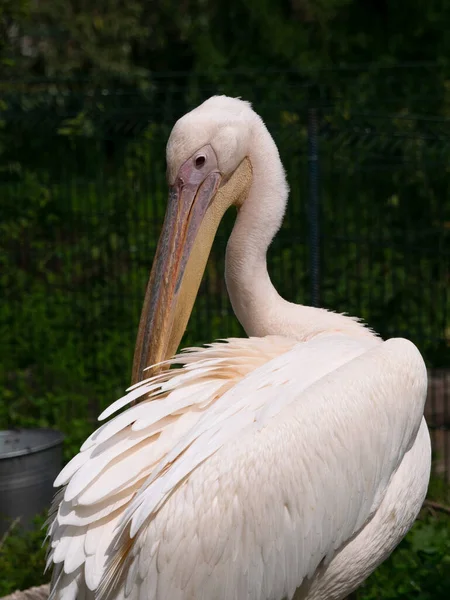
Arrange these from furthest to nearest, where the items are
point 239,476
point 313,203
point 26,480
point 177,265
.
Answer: point 313,203, point 26,480, point 177,265, point 239,476

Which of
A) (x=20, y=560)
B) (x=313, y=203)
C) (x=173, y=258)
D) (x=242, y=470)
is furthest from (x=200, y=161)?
(x=20, y=560)

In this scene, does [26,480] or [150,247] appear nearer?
[26,480]

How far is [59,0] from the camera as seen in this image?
905 centimetres

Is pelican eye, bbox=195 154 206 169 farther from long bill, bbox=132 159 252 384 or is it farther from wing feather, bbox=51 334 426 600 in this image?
wing feather, bbox=51 334 426 600

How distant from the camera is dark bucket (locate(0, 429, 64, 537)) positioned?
3951mm

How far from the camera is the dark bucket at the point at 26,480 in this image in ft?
13.0

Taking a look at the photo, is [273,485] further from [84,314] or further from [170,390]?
[84,314]

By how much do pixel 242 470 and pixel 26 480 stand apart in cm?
185

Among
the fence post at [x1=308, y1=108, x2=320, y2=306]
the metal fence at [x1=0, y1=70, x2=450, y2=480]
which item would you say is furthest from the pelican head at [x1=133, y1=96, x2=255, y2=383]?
the metal fence at [x1=0, y1=70, x2=450, y2=480]

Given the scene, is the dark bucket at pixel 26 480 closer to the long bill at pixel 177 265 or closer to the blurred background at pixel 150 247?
the blurred background at pixel 150 247

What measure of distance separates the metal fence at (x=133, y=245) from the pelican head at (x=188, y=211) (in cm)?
145

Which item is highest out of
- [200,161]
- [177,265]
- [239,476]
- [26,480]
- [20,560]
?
[200,161]

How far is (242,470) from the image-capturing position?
2332 mm

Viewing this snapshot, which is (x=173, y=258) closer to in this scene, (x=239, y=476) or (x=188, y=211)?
(x=188, y=211)
